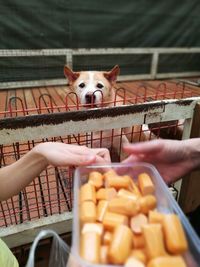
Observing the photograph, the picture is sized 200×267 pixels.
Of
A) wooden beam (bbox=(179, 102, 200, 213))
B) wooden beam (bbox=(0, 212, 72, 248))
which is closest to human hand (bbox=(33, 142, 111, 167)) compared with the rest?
wooden beam (bbox=(0, 212, 72, 248))

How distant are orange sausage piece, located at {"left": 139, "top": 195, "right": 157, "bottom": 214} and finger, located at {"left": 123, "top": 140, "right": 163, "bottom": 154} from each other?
162mm

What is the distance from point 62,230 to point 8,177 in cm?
48

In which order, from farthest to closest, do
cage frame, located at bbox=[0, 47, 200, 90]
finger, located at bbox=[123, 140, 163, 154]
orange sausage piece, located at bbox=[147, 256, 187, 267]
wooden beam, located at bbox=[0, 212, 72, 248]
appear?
1. cage frame, located at bbox=[0, 47, 200, 90]
2. wooden beam, located at bbox=[0, 212, 72, 248]
3. finger, located at bbox=[123, 140, 163, 154]
4. orange sausage piece, located at bbox=[147, 256, 187, 267]

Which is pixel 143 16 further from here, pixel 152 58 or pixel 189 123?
pixel 189 123

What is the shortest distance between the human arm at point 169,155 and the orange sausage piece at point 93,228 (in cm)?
26

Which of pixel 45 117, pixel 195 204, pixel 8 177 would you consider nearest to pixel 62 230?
pixel 8 177

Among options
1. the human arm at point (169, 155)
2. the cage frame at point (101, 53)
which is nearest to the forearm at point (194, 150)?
the human arm at point (169, 155)

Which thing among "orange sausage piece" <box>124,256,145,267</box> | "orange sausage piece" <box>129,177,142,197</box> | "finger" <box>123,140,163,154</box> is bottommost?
"orange sausage piece" <box>124,256,145,267</box>

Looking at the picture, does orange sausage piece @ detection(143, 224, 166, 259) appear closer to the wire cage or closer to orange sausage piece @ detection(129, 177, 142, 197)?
orange sausage piece @ detection(129, 177, 142, 197)

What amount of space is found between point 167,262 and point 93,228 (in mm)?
144

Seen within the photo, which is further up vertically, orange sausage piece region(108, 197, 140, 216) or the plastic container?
orange sausage piece region(108, 197, 140, 216)

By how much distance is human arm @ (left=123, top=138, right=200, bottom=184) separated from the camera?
2.45 feet

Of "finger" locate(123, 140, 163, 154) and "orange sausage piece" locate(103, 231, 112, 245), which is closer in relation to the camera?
"orange sausage piece" locate(103, 231, 112, 245)

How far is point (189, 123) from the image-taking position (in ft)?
3.94
